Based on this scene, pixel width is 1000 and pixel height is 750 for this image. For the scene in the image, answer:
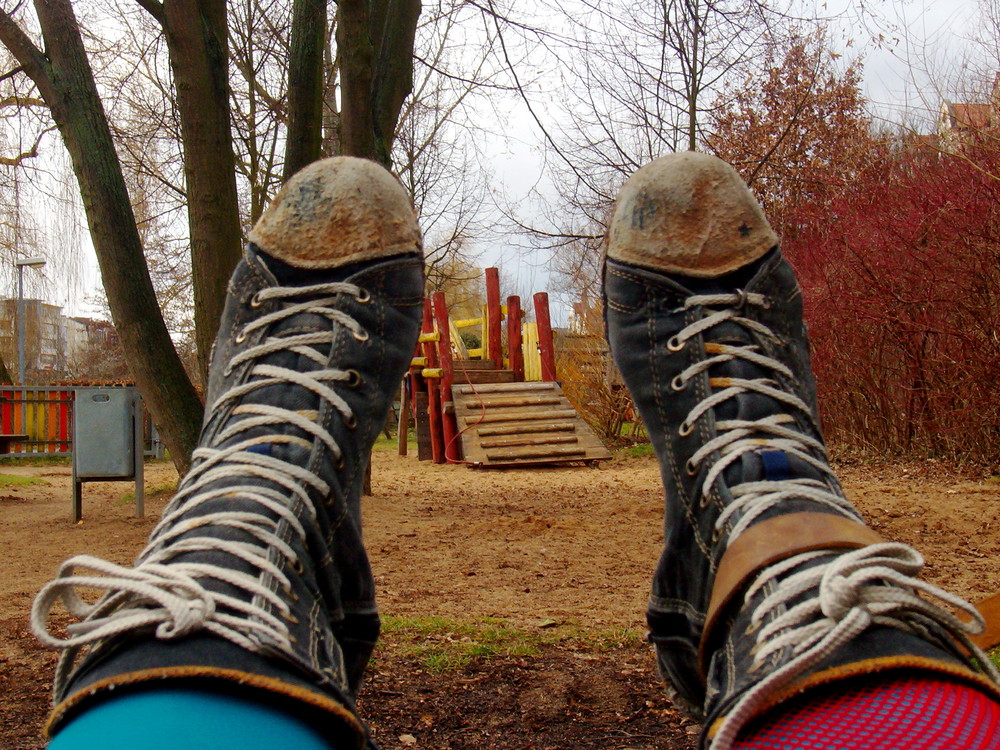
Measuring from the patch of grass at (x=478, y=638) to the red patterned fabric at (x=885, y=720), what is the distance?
1.27 meters

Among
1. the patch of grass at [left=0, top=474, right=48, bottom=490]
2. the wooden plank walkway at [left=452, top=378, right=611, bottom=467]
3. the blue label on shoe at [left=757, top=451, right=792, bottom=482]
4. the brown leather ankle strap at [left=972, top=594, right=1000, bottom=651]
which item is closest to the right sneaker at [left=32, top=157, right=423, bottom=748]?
the blue label on shoe at [left=757, top=451, right=792, bottom=482]

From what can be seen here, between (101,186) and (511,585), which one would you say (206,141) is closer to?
(101,186)

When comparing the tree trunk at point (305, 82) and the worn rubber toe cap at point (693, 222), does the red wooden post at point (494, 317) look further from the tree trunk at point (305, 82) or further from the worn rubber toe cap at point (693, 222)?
the worn rubber toe cap at point (693, 222)

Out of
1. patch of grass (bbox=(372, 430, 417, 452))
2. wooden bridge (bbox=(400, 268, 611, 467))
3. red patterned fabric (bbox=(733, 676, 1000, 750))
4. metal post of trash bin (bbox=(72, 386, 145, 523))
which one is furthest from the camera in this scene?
patch of grass (bbox=(372, 430, 417, 452))

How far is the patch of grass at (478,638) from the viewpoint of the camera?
2172 millimetres

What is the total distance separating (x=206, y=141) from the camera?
12.9 feet

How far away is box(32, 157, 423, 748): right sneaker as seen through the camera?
984 mm

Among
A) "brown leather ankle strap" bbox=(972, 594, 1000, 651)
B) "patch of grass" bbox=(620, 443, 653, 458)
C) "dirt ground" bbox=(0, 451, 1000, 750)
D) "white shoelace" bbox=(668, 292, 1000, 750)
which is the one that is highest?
"white shoelace" bbox=(668, 292, 1000, 750)

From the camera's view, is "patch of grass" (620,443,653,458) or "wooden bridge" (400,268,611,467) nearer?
"wooden bridge" (400,268,611,467)

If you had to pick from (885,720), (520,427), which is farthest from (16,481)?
(885,720)

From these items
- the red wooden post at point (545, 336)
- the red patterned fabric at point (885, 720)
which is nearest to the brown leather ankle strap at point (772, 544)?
the red patterned fabric at point (885, 720)

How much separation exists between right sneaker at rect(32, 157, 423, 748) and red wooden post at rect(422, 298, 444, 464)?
864 centimetres

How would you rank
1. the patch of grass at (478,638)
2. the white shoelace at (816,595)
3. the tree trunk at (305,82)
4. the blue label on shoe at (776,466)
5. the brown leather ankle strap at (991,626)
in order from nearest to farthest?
the white shoelace at (816,595) → the blue label on shoe at (776,466) → the brown leather ankle strap at (991,626) → the patch of grass at (478,638) → the tree trunk at (305,82)

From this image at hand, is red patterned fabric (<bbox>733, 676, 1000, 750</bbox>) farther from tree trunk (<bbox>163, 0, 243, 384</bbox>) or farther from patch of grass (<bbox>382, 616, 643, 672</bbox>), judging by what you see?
tree trunk (<bbox>163, 0, 243, 384</bbox>)
